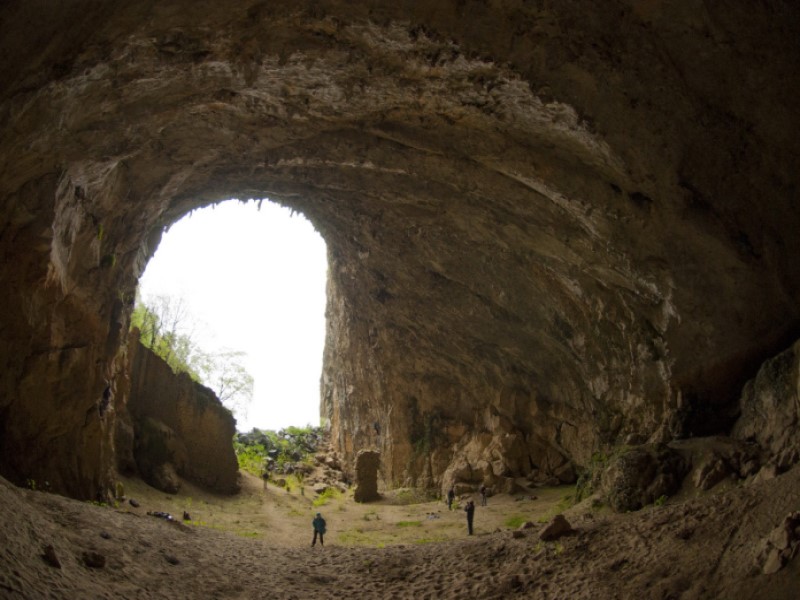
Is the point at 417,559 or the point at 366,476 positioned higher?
the point at 366,476

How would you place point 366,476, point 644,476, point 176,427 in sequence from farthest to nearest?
point 366,476, point 176,427, point 644,476

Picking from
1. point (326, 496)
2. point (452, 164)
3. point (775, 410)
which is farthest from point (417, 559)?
point (326, 496)

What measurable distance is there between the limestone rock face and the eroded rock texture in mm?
9120

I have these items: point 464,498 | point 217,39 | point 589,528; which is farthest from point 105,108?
point 464,498

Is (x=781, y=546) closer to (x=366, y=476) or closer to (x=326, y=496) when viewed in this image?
(x=366, y=476)

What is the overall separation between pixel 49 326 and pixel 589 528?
1239cm

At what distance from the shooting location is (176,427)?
882 inches

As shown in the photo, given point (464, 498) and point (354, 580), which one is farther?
point (464, 498)

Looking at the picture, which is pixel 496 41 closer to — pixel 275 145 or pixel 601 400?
pixel 275 145

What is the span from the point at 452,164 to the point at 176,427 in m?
14.9

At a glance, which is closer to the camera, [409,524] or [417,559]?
[417,559]

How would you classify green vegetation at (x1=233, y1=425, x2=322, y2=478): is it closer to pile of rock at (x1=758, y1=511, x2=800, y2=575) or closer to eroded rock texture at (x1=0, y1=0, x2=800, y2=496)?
eroded rock texture at (x1=0, y1=0, x2=800, y2=496)

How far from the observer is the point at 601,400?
18.3 meters

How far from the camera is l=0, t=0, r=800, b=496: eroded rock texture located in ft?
32.5
